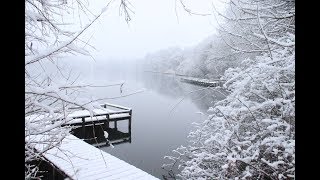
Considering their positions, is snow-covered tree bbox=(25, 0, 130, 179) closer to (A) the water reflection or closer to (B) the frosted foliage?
(B) the frosted foliage

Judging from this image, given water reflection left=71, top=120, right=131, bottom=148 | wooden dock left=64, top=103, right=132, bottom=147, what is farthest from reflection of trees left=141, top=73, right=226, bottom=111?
water reflection left=71, top=120, right=131, bottom=148

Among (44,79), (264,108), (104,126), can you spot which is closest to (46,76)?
(44,79)

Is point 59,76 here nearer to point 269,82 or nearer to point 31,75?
point 31,75

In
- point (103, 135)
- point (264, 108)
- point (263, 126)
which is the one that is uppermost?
point (264, 108)

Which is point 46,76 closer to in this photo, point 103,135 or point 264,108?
point 264,108

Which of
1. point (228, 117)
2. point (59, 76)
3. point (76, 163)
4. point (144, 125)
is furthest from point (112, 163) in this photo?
point (144, 125)

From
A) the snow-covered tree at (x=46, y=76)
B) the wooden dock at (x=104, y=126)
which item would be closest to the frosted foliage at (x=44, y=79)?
the snow-covered tree at (x=46, y=76)

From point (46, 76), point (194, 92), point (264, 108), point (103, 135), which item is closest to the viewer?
point (46, 76)

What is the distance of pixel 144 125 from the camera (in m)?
25.0

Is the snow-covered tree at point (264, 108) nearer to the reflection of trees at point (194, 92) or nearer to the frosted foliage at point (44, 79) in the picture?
the reflection of trees at point (194, 92)

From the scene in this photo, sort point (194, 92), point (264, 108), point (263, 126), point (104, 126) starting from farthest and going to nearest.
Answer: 1. point (104, 126)
2. point (194, 92)
3. point (263, 126)
4. point (264, 108)

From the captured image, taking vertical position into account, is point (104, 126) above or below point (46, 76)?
below

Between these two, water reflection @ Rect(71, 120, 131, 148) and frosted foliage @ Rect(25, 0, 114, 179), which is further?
water reflection @ Rect(71, 120, 131, 148)
